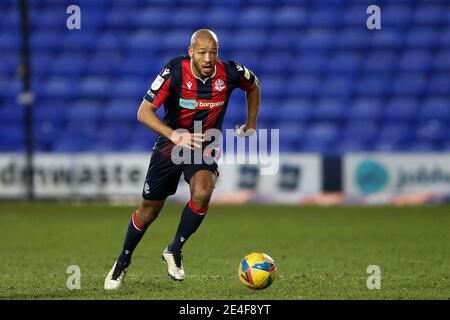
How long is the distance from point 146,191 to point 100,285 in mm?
859

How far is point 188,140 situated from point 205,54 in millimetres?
729

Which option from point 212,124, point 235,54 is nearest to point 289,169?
point 235,54

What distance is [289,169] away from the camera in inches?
715

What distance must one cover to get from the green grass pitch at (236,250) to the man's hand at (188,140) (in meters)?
1.12

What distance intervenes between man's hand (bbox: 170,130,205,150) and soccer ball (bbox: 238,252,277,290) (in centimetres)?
98

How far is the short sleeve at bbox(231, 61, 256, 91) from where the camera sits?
8086mm

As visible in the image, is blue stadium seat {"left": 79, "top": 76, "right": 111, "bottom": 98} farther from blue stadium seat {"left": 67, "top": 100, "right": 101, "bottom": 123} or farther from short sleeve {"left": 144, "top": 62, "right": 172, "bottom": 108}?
short sleeve {"left": 144, "top": 62, "right": 172, "bottom": 108}

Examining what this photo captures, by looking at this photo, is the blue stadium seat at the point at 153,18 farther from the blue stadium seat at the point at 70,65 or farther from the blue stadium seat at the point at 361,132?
the blue stadium seat at the point at 361,132

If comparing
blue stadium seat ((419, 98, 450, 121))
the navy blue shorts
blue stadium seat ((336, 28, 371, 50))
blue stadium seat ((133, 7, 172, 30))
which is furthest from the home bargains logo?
blue stadium seat ((133, 7, 172, 30))

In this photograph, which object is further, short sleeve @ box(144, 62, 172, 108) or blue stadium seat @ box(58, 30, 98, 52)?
blue stadium seat @ box(58, 30, 98, 52)

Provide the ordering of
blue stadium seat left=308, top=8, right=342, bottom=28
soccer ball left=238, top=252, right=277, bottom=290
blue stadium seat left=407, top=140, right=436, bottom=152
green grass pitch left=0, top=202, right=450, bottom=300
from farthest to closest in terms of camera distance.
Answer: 1. blue stadium seat left=308, top=8, right=342, bottom=28
2. blue stadium seat left=407, top=140, right=436, bottom=152
3. green grass pitch left=0, top=202, right=450, bottom=300
4. soccer ball left=238, top=252, right=277, bottom=290

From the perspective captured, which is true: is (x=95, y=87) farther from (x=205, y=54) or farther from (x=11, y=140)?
(x=205, y=54)

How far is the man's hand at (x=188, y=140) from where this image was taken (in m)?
7.41

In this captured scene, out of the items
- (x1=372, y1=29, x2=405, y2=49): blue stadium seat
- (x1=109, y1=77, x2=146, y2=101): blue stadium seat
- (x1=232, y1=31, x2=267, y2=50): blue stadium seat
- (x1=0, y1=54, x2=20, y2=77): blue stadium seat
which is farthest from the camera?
(x1=0, y1=54, x2=20, y2=77): blue stadium seat
